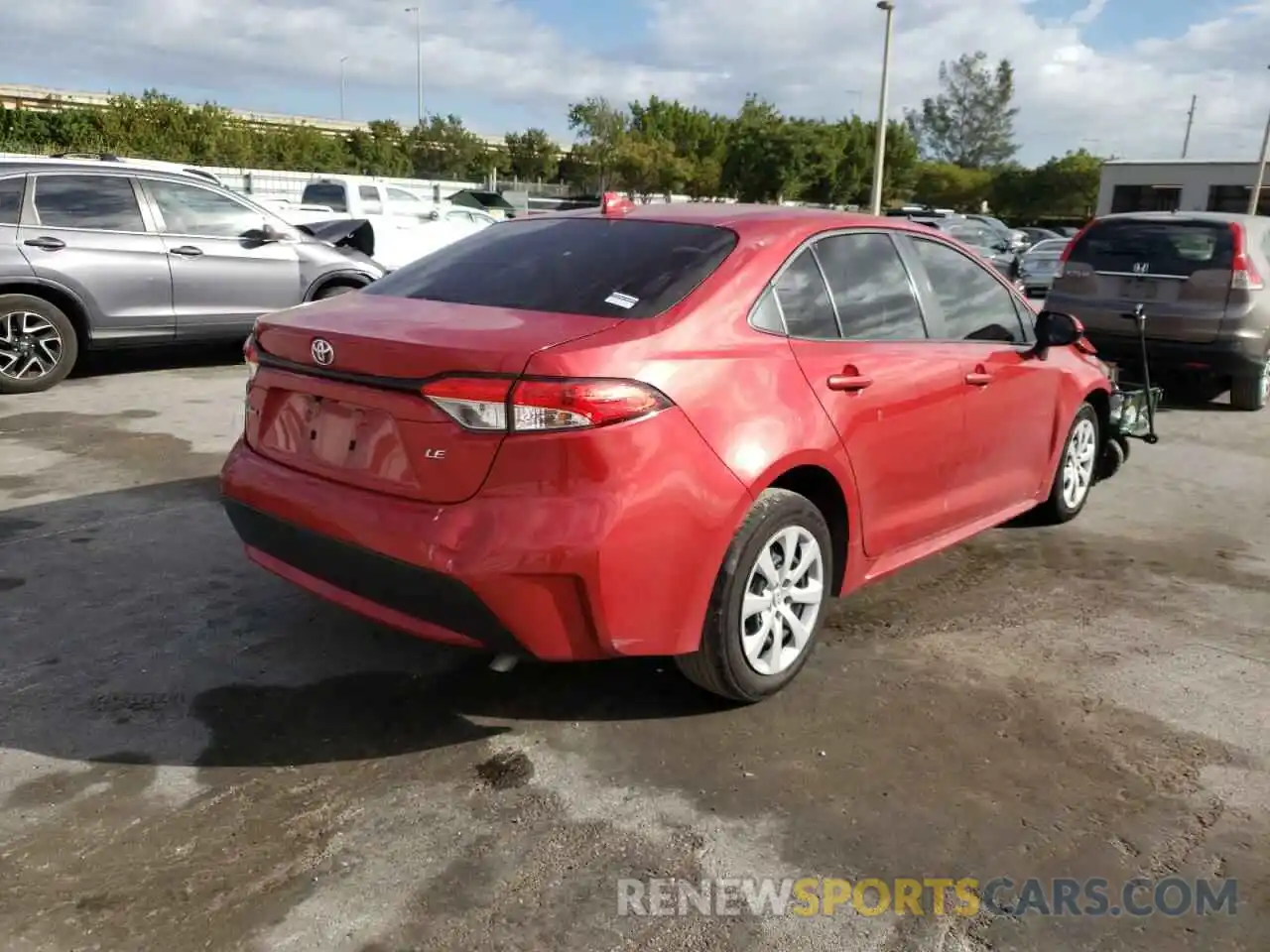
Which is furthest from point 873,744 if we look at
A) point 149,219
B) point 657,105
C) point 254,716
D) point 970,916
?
point 657,105

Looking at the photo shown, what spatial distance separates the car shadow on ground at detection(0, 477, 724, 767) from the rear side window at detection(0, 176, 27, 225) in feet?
14.9

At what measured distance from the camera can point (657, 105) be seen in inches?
2552

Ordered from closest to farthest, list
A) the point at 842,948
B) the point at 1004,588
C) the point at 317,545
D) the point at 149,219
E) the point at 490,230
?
the point at 842,948 → the point at 317,545 → the point at 490,230 → the point at 1004,588 → the point at 149,219

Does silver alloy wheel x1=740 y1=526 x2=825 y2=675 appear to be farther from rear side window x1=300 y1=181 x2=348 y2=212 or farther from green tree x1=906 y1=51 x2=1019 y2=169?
green tree x1=906 y1=51 x2=1019 y2=169

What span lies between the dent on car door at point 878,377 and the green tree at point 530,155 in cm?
5872

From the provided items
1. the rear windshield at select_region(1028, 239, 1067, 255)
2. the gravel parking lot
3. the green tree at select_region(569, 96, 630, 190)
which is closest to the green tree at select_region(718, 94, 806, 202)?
the green tree at select_region(569, 96, 630, 190)

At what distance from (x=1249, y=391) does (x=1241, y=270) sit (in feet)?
3.74

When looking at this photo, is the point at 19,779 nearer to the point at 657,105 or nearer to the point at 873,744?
the point at 873,744

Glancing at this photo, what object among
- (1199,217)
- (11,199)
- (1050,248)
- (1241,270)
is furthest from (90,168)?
(1050,248)

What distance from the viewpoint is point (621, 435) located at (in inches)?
115

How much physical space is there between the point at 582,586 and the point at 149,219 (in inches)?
288

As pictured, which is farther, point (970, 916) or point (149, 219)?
point (149, 219)

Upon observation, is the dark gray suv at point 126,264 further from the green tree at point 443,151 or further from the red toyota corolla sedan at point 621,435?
the green tree at point 443,151

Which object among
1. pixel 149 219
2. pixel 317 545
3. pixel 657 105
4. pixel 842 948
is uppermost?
pixel 657 105
